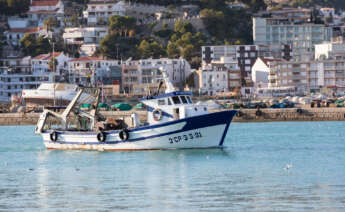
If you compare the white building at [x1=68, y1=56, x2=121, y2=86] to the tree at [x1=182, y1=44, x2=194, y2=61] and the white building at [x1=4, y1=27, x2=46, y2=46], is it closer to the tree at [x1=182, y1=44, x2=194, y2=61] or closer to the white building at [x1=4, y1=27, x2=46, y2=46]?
the tree at [x1=182, y1=44, x2=194, y2=61]

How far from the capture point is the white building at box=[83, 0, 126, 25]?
164 meters

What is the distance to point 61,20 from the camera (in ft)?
546

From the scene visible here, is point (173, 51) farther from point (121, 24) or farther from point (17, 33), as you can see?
point (17, 33)

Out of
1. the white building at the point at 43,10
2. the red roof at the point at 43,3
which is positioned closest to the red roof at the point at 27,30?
the white building at the point at 43,10

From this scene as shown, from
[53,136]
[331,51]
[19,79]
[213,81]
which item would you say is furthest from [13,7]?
[53,136]

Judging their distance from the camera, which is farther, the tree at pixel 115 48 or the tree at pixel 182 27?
the tree at pixel 182 27

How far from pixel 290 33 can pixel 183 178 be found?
123 metres

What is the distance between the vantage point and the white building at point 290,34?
6107 inches

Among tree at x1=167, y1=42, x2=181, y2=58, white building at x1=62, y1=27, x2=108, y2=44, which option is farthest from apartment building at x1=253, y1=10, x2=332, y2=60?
white building at x1=62, y1=27, x2=108, y2=44

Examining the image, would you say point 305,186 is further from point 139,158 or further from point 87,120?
point 87,120

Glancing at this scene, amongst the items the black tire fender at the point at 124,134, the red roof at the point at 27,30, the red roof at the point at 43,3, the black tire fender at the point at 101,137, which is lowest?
the black tire fender at the point at 101,137

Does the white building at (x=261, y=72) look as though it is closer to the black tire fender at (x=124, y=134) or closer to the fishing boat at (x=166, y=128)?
the fishing boat at (x=166, y=128)

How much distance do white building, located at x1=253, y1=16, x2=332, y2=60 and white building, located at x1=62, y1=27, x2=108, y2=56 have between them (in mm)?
26895

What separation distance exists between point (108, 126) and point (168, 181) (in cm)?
1351
